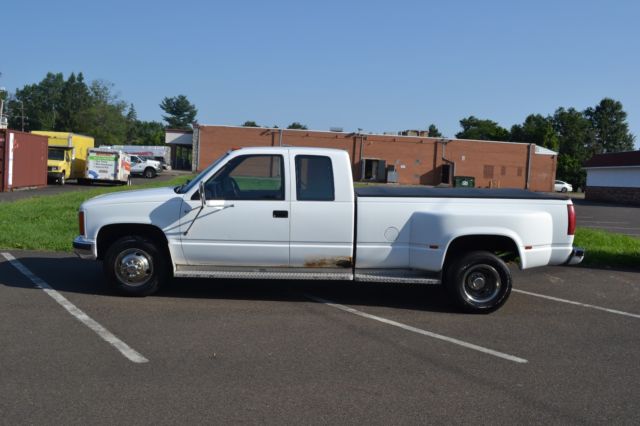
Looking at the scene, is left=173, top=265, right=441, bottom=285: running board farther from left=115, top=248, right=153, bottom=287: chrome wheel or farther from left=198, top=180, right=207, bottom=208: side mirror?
left=198, top=180, right=207, bottom=208: side mirror

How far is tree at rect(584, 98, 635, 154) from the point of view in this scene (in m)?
112

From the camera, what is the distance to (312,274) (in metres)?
7.41

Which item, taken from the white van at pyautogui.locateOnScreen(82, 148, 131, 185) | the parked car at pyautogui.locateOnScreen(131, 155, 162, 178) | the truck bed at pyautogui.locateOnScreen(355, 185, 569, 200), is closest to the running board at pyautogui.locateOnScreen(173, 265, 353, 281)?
the truck bed at pyautogui.locateOnScreen(355, 185, 569, 200)

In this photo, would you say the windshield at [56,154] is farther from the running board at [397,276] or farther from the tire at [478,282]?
the tire at [478,282]

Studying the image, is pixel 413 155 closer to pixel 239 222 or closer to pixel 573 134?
pixel 573 134

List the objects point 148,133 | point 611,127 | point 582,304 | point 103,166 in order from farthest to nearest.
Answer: point 148,133 < point 611,127 < point 103,166 < point 582,304

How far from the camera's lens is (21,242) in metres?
11.4

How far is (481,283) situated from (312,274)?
81.4 inches

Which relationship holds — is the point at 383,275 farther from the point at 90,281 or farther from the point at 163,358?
the point at 90,281

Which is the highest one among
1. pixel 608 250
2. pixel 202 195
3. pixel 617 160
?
pixel 617 160

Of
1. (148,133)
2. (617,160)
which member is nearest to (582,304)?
(617,160)

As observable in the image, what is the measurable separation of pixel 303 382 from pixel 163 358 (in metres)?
1.34

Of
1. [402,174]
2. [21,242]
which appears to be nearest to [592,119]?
[402,174]

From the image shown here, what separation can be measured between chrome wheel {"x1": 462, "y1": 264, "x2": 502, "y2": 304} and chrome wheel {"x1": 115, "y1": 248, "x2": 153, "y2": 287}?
12.7ft
